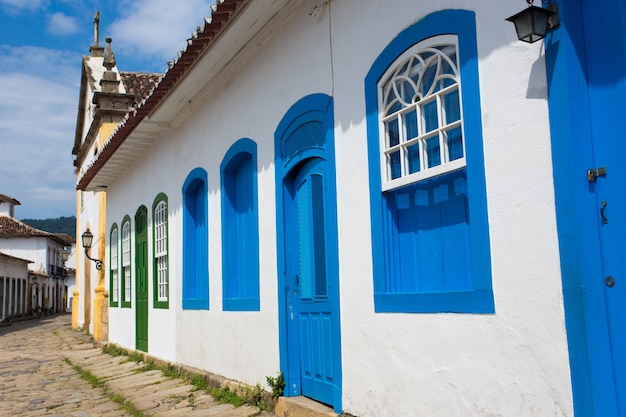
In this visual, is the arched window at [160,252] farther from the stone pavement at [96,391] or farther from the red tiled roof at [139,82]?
the red tiled roof at [139,82]

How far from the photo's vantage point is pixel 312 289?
6.12 metres

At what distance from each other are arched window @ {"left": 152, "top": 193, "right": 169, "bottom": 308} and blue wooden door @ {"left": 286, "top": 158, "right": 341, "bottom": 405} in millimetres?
4641

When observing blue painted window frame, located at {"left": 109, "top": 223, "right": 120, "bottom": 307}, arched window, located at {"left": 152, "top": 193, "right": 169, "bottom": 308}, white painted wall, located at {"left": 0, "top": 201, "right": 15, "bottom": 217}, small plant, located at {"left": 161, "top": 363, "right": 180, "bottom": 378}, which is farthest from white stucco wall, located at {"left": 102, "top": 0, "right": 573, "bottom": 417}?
white painted wall, located at {"left": 0, "top": 201, "right": 15, "bottom": 217}

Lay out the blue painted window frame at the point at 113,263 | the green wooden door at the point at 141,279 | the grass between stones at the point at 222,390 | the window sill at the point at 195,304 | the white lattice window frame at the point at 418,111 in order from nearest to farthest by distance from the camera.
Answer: the white lattice window frame at the point at 418,111, the grass between stones at the point at 222,390, the window sill at the point at 195,304, the green wooden door at the point at 141,279, the blue painted window frame at the point at 113,263

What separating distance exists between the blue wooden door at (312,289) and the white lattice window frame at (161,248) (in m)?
4.77

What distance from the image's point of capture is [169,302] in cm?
1034

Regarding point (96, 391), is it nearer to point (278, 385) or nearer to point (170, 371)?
point (170, 371)

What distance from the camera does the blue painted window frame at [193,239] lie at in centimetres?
931

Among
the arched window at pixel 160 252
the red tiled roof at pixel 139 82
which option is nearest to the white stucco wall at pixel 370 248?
the arched window at pixel 160 252

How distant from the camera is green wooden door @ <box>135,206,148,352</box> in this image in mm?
12016

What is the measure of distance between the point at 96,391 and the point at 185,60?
488 cm

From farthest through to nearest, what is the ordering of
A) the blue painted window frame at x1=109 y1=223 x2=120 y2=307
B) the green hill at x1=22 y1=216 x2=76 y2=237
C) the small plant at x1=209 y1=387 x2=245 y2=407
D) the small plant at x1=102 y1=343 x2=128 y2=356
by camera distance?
the green hill at x1=22 y1=216 x2=76 y2=237
the blue painted window frame at x1=109 y1=223 x2=120 y2=307
the small plant at x1=102 y1=343 x2=128 y2=356
the small plant at x1=209 y1=387 x2=245 y2=407

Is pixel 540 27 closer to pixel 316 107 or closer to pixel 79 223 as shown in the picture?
pixel 316 107

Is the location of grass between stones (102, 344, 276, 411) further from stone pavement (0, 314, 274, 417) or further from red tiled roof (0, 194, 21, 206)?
red tiled roof (0, 194, 21, 206)
